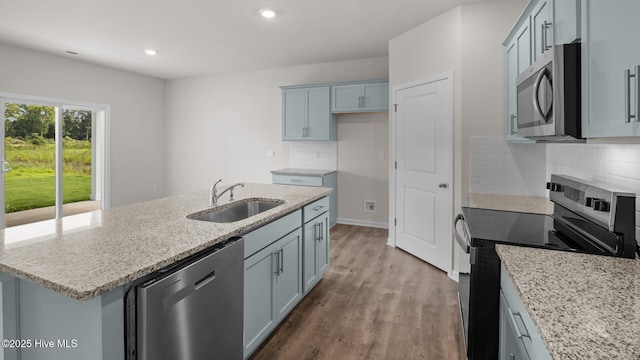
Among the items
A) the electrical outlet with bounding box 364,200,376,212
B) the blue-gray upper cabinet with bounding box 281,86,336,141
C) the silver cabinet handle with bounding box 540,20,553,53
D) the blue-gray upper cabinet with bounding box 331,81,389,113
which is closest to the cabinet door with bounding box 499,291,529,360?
the silver cabinet handle with bounding box 540,20,553,53

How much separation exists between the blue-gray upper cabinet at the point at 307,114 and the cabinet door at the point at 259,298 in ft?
10.8

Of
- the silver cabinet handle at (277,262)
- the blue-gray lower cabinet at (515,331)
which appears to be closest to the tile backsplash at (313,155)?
the silver cabinet handle at (277,262)

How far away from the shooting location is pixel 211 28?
12.5ft

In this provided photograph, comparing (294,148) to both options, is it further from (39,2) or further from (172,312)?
(172,312)

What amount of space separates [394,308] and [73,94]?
5.71 meters

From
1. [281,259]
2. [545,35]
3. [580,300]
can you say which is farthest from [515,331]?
[545,35]

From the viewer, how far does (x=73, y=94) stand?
514 centimetres

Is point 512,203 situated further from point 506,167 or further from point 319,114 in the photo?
point 319,114

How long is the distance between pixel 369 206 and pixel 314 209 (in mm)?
2633

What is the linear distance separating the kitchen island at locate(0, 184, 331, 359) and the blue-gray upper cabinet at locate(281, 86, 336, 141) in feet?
11.9

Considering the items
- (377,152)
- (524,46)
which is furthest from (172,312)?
(377,152)

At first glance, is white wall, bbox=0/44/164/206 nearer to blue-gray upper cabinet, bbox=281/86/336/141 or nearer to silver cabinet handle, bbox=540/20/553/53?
blue-gray upper cabinet, bbox=281/86/336/141

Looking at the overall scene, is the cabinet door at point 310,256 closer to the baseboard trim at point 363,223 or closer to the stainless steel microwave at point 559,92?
the stainless steel microwave at point 559,92

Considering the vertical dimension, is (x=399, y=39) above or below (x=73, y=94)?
above
